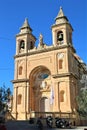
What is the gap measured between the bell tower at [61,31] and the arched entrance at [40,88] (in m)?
4.72

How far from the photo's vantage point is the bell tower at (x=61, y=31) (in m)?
37.2

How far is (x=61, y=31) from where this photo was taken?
37.9 m

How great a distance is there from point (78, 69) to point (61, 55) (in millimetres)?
5742

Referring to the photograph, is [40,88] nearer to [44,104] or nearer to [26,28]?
[44,104]

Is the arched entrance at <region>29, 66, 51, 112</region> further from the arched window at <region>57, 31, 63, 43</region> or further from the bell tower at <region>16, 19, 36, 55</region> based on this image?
the arched window at <region>57, 31, 63, 43</region>

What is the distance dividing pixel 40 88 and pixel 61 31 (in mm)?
9156

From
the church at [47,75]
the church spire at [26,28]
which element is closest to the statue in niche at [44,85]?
the church at [47,75]

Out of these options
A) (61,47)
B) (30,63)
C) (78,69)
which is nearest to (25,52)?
(30,63)

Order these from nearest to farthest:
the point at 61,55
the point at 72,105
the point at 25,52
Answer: the point at 72,105
the point at 61,55
the point at 25,52

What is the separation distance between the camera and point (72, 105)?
3344cm

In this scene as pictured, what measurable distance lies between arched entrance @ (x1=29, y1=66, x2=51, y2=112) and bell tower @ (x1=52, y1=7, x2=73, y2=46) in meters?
4.72

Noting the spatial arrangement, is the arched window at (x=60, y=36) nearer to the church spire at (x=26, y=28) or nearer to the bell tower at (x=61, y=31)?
the bell tower at (x=61, y=31)

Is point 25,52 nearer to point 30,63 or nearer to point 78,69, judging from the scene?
point 30,63

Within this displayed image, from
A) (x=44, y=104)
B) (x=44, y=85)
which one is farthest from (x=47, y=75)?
(x=44, y=104)
